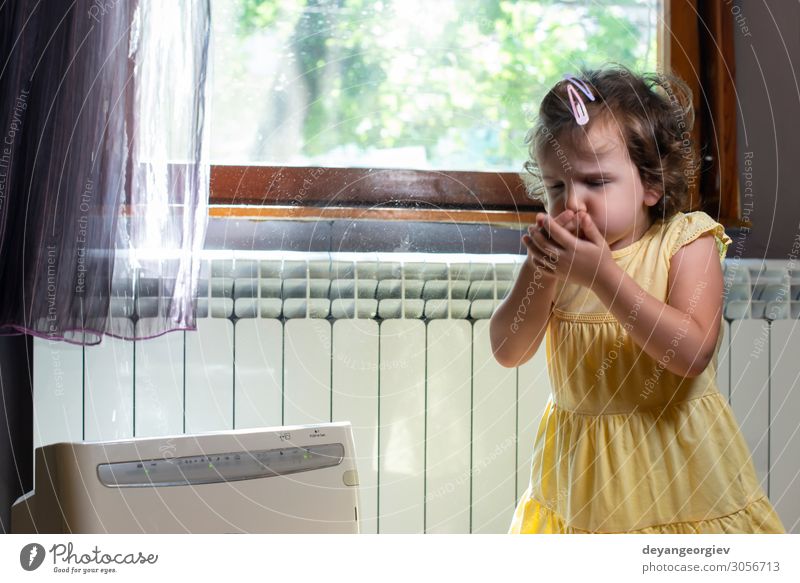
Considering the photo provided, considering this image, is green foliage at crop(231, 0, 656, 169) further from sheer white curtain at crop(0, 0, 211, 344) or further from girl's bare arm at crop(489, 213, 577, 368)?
girl's bare arm at crop(489, 213, 577, 368)

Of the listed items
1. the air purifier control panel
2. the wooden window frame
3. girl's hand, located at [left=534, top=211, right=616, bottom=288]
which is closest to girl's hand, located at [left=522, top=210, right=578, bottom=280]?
girl's hand, located at [left=534, top=211, right=616, bottom=288]

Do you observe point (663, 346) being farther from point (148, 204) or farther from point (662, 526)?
point (148, 204)

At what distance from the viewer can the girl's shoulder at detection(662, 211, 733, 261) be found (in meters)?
0.61

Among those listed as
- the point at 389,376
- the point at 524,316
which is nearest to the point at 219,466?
the point at 524,316

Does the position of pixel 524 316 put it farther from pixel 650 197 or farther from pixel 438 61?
pixel 438 61

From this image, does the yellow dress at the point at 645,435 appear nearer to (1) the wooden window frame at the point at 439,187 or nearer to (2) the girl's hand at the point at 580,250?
(2) the girl's hand at the point at 580,250

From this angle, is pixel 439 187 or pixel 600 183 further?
pixel 439 187

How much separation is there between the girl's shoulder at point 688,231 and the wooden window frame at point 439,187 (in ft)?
1.01

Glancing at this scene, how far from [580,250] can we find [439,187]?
14.7 inches

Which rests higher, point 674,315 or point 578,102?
point 578,102

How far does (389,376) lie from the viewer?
2.98ft

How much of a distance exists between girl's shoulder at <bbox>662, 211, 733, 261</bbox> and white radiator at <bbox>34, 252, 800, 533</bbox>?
280mm

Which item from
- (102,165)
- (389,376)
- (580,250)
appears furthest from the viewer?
(389,376)
